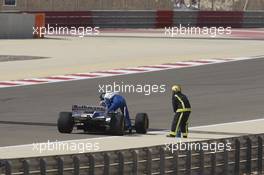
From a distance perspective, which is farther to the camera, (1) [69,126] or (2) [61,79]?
(2) [61,79]

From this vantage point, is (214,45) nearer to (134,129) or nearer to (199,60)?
(199,60)

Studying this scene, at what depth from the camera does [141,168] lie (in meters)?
16.5

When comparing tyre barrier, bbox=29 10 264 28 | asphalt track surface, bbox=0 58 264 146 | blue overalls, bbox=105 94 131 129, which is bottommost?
tyre barrier, bbox=29 10 264 28

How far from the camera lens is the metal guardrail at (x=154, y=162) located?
49.2ft

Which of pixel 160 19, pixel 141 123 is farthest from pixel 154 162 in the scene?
pixel 160 19

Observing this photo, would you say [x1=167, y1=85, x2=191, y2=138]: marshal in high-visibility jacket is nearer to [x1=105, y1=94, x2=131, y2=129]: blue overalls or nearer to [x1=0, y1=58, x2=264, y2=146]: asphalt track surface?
[x1=105, y1=94, x2=131, y2=129]: blue overalls

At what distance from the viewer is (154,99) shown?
30531mm

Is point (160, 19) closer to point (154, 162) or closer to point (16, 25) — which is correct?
point (16, 25)

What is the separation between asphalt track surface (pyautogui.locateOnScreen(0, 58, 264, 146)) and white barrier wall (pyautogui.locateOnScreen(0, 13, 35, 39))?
13616mm

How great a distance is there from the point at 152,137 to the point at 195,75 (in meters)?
14.5

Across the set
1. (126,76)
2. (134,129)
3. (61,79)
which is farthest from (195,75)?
(134,129)

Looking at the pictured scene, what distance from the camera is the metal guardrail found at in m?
15.0

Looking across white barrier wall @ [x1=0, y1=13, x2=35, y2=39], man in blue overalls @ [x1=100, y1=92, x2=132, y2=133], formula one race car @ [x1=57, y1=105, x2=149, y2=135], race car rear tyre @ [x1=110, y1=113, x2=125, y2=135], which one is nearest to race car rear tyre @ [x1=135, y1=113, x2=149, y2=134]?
formula one race car @ [x1=57, y1=105, x2=149, y2=135]

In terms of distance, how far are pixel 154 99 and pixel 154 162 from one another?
1386cm
